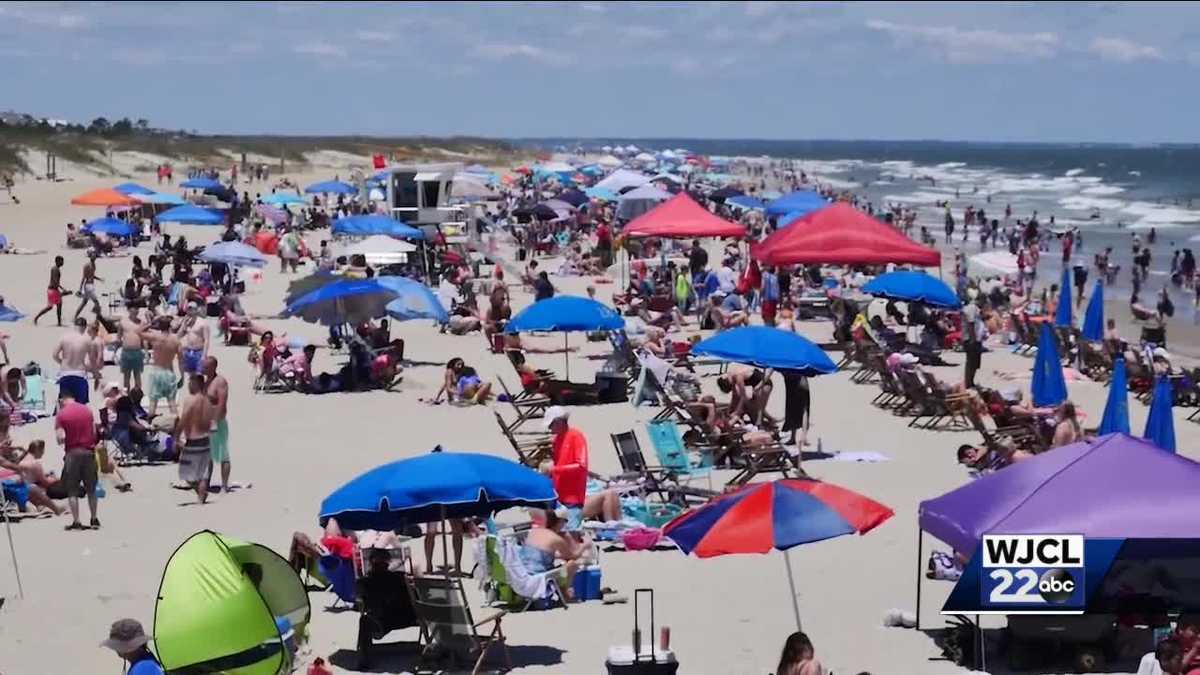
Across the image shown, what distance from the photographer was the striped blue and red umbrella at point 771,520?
301 inches

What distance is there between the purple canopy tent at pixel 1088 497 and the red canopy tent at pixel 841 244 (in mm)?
9936

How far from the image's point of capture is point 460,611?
825cm

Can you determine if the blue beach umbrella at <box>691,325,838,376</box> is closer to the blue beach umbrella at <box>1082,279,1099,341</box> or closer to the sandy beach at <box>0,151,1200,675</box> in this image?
the sandy beach at <box>0,151,1200,675</box>

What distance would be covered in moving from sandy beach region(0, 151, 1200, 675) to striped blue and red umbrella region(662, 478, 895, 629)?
863 mm

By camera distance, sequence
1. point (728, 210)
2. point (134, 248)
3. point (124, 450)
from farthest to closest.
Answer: point (728, 210) → point (134, 248) → point (124, 450)

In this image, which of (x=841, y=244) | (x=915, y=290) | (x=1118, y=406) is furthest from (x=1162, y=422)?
(x=915, y=290)

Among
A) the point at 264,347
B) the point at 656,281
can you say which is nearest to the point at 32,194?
the point at 656,281

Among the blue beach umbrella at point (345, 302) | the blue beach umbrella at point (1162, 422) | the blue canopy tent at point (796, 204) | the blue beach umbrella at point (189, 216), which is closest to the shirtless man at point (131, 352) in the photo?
the blue beach umbrella at point (345, 302)

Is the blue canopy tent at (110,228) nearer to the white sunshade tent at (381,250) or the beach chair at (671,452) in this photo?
the white sunshade tent at (381,250)

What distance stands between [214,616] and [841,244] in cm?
1225

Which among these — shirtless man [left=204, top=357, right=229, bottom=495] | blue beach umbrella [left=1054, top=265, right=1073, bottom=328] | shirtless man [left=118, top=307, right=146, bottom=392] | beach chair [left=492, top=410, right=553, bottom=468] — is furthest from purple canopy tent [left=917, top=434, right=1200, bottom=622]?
blue beach umbrella [left=1054, top=265, right=1073, bottom=328]

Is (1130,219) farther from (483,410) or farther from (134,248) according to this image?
(483,410)

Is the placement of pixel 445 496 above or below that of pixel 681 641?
above

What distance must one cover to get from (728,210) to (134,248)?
1779 centimetres
